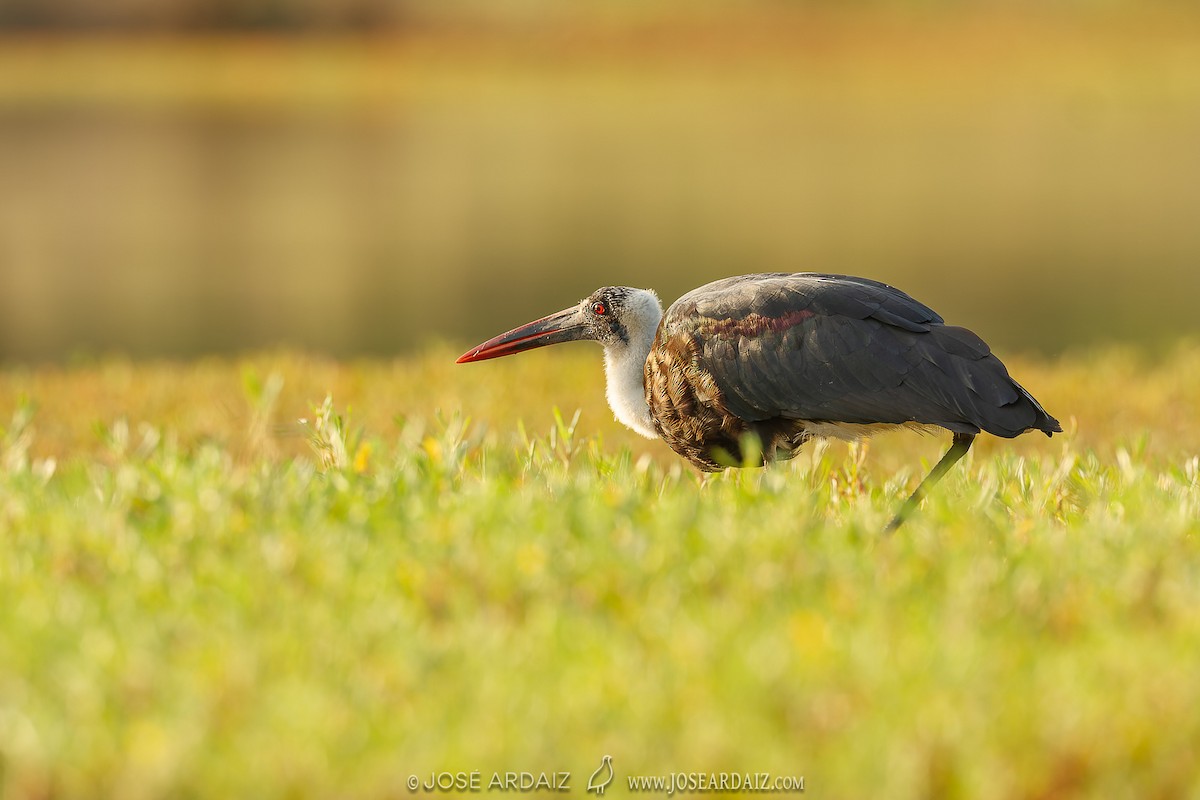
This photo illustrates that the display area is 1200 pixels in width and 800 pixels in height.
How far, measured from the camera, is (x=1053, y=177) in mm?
42781

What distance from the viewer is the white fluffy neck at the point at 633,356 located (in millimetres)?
7090

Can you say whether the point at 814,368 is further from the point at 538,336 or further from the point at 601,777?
the point at 601,777

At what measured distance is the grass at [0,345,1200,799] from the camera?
332 centimetres

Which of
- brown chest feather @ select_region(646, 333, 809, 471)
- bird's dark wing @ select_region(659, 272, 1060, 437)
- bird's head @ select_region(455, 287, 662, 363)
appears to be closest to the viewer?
bird's dark wing @ select_region(659, 272, 1060, 437)

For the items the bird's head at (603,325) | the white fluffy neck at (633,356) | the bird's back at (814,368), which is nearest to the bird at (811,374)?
the bird's back at (814,368)

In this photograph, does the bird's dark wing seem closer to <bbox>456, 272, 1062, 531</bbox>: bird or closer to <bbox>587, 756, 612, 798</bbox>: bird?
<bbox>456, 272, 1062, 531</bbox>: bird

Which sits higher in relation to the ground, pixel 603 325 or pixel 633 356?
pixel 603 325

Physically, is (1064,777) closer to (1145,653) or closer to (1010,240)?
(1145,653)

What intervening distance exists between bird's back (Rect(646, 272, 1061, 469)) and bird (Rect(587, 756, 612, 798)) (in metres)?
2.99

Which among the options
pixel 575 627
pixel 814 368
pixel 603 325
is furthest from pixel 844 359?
pixel 575 627

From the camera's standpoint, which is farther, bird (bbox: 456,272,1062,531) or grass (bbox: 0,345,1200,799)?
bird (bbox: 456,272,1062,531)

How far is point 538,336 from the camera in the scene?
733 centimetres

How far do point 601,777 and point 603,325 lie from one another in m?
4.12

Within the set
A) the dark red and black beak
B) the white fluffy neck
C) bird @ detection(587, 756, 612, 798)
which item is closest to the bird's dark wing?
the white fluffy neck
